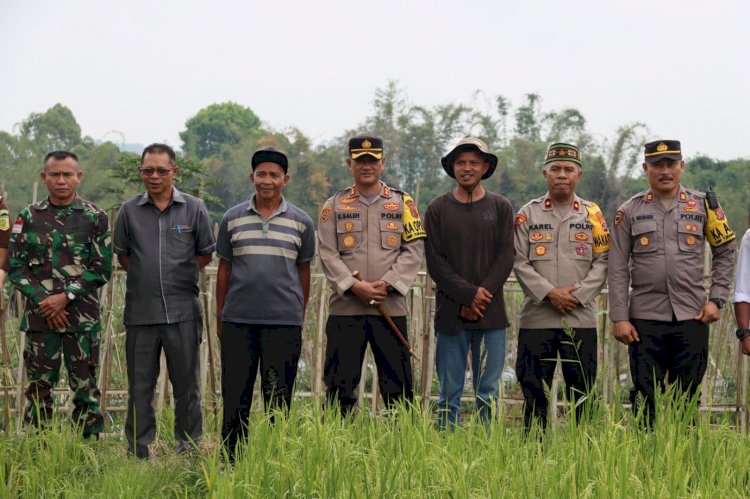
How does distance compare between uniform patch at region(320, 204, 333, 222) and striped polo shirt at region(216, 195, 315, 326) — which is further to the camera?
uniform patch at region(320, 204, 333, 222)

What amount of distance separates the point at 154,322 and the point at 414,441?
1.83 meters

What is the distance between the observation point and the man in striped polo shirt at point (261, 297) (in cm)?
470

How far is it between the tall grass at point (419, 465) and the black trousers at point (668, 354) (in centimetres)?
57

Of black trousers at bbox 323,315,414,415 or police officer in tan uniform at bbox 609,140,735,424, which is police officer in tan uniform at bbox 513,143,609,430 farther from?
black trousers at bbox 323,315,414,415

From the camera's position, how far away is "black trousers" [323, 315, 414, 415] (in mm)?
4812

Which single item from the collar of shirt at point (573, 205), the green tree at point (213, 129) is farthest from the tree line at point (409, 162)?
the collar of shirt at point (573, 205)

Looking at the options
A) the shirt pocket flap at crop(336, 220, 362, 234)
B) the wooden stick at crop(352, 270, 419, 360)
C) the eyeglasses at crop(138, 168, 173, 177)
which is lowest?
the wooden stick at crop(352, 270, 419, 360)

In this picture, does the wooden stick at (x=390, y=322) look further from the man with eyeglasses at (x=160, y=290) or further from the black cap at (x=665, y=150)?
the black cap at (x=665, y=150)

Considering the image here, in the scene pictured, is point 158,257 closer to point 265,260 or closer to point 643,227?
point 265,260

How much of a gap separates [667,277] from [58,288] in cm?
317

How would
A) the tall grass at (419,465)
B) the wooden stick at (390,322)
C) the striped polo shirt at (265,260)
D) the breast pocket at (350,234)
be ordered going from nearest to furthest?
the tall grass at (419,465)
the striped polo shirt at (265,260)
the wooden stick at (390,322)
the breast pocket at (350,234)

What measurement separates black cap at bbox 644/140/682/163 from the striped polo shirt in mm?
1819

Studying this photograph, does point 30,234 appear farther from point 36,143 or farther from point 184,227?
point 36,143

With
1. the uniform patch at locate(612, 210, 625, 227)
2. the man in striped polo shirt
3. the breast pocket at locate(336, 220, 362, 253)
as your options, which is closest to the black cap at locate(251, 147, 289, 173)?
A: the man in striped polo shirt
